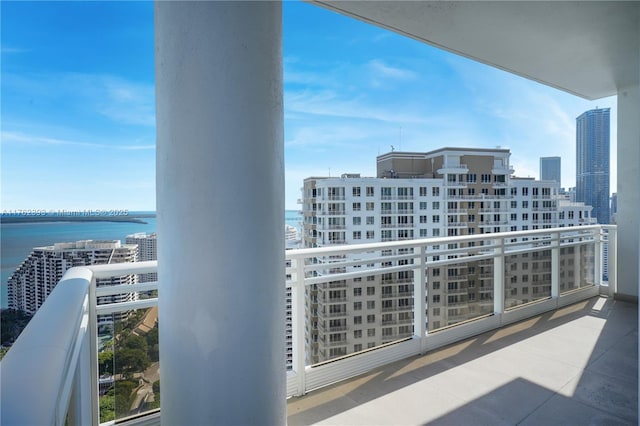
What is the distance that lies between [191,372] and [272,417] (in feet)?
1.05

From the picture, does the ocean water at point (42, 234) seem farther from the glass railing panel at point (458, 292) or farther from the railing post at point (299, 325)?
the glass railing panel at point (458, 292)

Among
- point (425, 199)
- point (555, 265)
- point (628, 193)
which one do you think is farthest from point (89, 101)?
point (425, 199)

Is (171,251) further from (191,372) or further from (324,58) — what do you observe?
(324,58)

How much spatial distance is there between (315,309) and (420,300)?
47.6 inches

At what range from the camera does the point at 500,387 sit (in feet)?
9.20

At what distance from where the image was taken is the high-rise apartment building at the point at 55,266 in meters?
1.57

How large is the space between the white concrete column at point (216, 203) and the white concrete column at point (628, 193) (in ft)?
20.0

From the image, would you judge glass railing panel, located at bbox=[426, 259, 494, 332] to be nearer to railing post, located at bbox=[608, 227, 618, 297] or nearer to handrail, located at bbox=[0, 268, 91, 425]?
railing post, located at bbox=[608, 227, 618, 297]

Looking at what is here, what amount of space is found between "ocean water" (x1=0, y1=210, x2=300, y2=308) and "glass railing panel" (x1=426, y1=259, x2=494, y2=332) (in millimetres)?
2146

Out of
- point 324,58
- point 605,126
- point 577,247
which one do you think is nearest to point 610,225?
point 577,247

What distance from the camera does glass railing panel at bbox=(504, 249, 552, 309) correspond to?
4375mm

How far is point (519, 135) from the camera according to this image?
128ft

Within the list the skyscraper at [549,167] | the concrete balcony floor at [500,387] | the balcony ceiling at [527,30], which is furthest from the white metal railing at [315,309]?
the skyscraper at [549,167]

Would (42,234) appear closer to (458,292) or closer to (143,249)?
(143,249)
